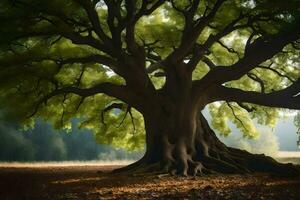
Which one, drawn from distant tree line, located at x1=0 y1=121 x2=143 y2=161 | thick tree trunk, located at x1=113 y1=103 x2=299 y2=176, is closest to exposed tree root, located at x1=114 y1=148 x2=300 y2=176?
thick tree trunk, located at x1=113 y1=103 x2=299 y2=176

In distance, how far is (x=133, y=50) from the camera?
18.1 m

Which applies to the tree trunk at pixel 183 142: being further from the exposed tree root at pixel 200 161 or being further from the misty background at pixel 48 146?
the misty background at pixel 48 146

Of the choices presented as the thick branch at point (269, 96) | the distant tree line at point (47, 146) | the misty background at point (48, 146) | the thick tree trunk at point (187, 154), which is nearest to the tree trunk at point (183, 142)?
the thick tree trunk at point (187, 154)

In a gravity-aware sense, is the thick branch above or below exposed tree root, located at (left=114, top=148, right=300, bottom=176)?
above

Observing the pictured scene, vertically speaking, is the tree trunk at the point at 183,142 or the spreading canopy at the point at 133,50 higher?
the spreading canopy at the point at 133,50

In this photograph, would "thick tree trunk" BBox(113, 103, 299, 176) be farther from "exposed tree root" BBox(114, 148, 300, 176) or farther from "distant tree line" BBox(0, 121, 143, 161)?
"distant tree line" BBox(0, 121, 143, 161)

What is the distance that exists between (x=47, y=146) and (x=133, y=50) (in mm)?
42950

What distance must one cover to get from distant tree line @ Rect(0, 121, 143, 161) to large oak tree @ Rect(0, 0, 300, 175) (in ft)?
101

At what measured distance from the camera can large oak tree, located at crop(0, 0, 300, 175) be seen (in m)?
16.5

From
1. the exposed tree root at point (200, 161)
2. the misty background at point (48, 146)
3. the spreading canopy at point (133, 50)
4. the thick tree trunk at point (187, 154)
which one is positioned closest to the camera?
the spreading canopy at point (133, 50)

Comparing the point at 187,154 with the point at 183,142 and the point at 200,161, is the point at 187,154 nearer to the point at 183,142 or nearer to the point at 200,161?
the point at 183,142

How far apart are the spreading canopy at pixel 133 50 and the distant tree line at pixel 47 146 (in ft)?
95.9

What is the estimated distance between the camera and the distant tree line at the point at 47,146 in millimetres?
52375

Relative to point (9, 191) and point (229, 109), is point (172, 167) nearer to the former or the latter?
point (9, 191)
